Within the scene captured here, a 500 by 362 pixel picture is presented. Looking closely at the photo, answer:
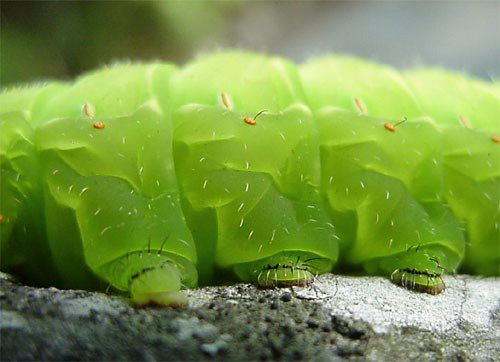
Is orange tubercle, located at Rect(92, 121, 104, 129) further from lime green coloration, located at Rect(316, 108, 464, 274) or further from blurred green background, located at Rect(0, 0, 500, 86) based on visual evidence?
blurred green background, located at Rect(0, 0, 500, 86)

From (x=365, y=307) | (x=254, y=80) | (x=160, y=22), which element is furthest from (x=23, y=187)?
(x=160, y=22)

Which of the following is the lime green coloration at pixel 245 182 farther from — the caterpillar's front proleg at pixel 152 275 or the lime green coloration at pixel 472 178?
the lime green coloration at pixel 472 178

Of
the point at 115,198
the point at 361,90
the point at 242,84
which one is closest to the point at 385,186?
the point at 361,90

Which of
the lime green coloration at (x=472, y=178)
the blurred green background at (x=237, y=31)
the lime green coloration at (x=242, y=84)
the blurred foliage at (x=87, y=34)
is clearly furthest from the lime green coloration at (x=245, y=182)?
the blurred foliage at (x=87, y=34)

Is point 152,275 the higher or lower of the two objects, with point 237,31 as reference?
lower

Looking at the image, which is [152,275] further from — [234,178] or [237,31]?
[237,31]
